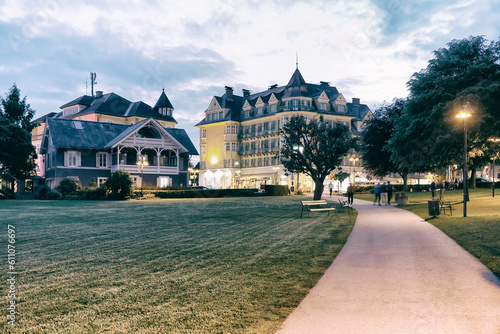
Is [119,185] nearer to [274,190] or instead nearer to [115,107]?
[274,190]

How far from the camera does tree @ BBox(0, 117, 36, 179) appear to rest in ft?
144

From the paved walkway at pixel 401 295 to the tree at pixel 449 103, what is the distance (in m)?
17.8

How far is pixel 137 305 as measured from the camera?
6.41m

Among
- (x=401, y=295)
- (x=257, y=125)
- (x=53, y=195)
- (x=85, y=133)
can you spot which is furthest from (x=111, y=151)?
(x=401, y=295)

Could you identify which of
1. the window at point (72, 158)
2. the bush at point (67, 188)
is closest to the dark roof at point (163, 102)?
the window at point (72, 158)

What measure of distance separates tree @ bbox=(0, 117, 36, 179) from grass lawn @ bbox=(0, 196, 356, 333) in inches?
1321

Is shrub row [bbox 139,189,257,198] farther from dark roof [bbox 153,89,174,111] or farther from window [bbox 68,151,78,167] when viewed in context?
dark roof [bbox 153,89,174,111]

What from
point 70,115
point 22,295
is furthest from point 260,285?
point 70,115

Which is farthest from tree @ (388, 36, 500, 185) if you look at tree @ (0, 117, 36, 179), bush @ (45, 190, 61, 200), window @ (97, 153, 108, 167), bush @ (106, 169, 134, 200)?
tree @ (0, 117, 36, 179)

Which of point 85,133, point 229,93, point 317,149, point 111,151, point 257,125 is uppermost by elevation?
point 229,93

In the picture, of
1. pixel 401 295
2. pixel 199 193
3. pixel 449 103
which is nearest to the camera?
pixel 401 295

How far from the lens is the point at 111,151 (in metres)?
51.9

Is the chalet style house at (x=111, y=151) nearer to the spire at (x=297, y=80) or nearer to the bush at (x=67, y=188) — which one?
the bush at (x=67, y=188)

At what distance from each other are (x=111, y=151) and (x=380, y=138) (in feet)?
110
